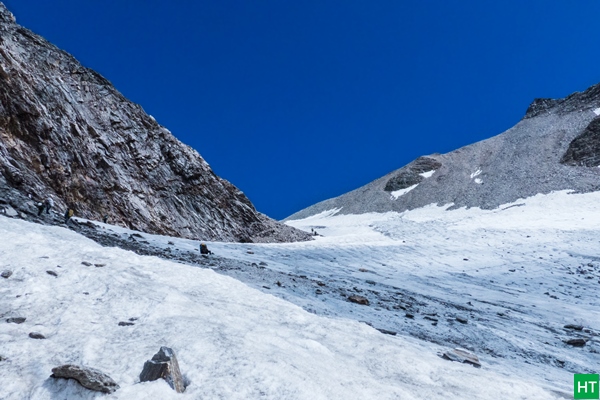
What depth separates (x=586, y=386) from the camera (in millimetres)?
6895

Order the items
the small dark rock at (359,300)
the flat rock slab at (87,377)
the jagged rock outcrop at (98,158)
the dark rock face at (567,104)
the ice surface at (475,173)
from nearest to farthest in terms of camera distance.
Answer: the flat rock slab at (87,377), the small dark rock at (359,300), the jagged rock outcrop at (98,158), the ice surface at (475,173), the dark rock face at (567,104)

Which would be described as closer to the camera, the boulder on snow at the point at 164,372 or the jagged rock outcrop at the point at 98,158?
the boulder on snow at the point at 164,372

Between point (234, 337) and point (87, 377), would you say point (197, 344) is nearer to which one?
point (234, 337)

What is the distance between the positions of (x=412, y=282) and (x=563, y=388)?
11.5 meters

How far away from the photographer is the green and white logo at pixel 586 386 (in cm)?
616

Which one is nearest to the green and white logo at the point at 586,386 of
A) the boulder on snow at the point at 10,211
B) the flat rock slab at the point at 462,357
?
the flat rock slab at the point at 462,357

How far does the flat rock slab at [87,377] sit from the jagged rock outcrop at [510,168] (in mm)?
62365

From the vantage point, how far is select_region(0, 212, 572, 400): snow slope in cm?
455

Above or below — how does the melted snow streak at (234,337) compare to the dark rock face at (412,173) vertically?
below

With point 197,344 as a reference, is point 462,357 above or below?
above

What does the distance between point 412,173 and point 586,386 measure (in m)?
83.7

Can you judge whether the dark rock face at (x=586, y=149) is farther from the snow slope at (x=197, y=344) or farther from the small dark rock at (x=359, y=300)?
the snow slope at (x=197, y=344)

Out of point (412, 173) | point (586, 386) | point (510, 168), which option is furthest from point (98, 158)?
point (412, 173)

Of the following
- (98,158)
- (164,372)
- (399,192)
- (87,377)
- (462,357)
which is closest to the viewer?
(87,377)
